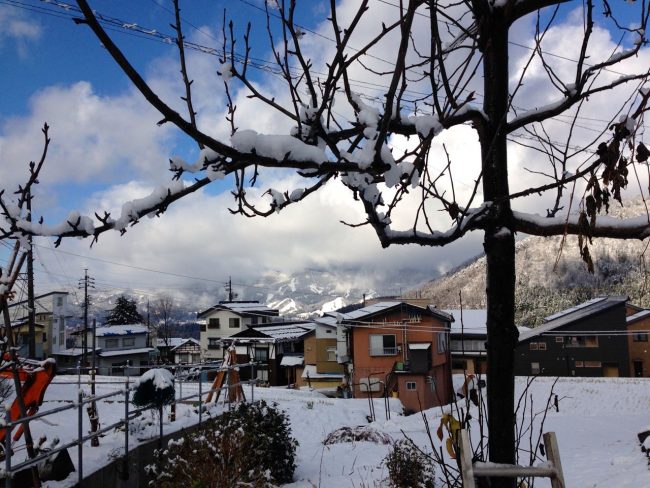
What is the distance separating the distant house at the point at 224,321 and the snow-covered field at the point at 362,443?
1211 inches

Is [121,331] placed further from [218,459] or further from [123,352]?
[218,459]

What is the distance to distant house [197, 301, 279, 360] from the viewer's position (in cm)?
5281

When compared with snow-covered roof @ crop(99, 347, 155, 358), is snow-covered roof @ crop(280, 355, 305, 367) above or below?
below

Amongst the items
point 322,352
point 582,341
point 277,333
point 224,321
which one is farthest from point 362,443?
point 224,321

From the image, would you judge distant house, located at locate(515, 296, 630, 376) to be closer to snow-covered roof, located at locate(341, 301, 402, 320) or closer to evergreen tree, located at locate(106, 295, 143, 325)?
snow-covered roof, located at locate(341, 301, 402, 320)

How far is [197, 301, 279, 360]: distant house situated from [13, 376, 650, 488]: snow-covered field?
3077 cm

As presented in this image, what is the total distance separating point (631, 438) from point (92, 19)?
1402 centimetres

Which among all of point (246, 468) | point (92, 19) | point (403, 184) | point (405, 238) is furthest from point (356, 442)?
point (92, 19)

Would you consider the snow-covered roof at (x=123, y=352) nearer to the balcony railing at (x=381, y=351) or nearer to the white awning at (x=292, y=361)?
the white awning at (x=292, y=361)

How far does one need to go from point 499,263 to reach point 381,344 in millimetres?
30932

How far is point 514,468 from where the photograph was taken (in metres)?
1.94

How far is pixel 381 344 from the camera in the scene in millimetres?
32562

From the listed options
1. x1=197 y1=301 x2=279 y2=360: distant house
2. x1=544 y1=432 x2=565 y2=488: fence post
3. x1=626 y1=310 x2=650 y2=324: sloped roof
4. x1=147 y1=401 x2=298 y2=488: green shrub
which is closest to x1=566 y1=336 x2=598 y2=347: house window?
x1=626 y1=310 x2=650 y2=324: sloped roof

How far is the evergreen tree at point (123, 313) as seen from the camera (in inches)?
2522
